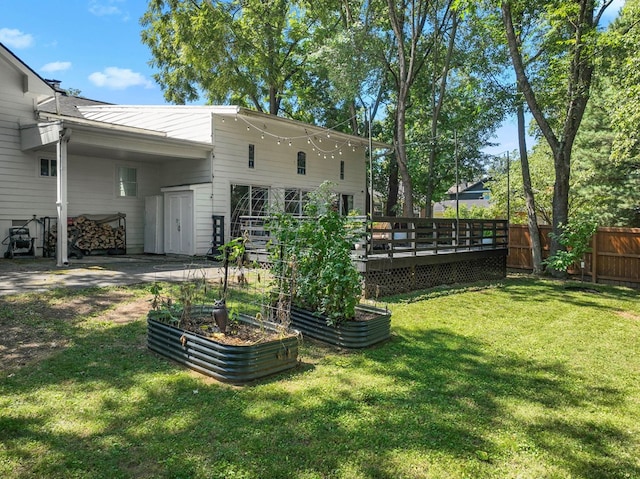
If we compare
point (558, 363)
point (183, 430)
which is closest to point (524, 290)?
point (558, 363)

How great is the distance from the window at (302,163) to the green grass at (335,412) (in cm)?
1052

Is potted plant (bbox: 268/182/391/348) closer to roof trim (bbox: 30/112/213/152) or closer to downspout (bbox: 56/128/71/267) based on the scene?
downspout (bbox: 56/128/71/267)

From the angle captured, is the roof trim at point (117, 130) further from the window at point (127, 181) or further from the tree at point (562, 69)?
the tree at point (562, 69)

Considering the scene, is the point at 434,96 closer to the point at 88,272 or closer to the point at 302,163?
the point at 302,163

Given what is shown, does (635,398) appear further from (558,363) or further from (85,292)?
(85,292)

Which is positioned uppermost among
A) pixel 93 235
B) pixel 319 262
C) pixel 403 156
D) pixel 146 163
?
pixel 403 156

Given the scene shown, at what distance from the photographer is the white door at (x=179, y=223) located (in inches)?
484

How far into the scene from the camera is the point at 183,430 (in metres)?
2.96

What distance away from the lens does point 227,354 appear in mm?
3777

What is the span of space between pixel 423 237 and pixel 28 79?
1031 centimetres

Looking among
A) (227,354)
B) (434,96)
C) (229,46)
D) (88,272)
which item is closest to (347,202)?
(434,96)

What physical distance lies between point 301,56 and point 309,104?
7.06ft

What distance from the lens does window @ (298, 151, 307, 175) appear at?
1526cm

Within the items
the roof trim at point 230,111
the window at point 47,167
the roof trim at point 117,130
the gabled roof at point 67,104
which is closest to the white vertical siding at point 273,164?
the roof trim at point 230,111
